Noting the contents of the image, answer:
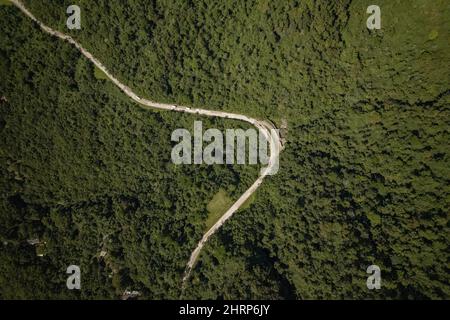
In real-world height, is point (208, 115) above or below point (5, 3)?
below

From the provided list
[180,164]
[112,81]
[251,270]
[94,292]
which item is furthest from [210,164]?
[94,292]

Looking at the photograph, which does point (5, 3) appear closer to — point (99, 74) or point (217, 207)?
point (99, 74)

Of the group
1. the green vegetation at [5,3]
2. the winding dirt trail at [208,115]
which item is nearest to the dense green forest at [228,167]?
the green vegetation at [5,3]

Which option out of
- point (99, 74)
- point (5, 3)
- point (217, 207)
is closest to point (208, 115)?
point (217, 207)

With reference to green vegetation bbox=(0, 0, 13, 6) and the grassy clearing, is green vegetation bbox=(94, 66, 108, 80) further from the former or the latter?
the grassy clearing

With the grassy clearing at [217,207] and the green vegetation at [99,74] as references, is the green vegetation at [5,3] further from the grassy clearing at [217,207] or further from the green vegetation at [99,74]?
the grassy clearing at [217,207]
